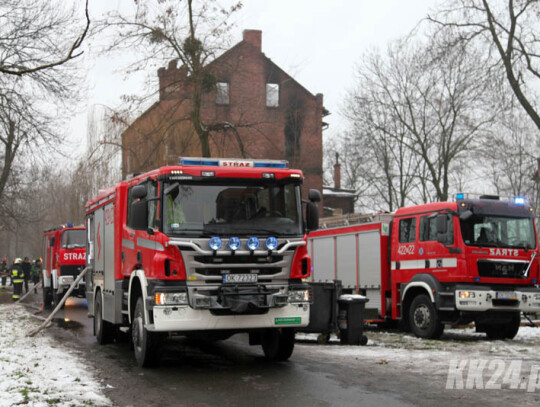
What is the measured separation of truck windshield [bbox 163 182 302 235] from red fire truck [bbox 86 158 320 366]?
0.01 metres

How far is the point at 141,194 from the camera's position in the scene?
9.87 metres

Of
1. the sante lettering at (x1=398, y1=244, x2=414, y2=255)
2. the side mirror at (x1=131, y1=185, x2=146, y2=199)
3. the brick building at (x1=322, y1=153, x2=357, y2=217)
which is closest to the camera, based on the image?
the side mirror at (x1=131, y1=185, x2=146, y2=199)

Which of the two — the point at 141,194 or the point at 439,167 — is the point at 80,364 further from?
the point at 439,167

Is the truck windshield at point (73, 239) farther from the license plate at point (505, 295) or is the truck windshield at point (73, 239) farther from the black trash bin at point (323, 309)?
the license plate at point (505, 295)

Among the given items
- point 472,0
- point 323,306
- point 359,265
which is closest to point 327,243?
point 359,265

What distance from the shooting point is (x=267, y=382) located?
8.95 meters

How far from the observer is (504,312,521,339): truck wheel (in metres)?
14.7

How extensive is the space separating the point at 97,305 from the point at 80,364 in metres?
3.27

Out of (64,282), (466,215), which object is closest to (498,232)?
(466,215)

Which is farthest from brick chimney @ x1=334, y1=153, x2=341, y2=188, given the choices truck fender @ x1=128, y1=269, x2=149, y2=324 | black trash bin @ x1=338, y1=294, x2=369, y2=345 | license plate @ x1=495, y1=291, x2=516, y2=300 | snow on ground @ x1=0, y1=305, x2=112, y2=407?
truck fender @ x1=128, y1=269, x2=149, y2=324

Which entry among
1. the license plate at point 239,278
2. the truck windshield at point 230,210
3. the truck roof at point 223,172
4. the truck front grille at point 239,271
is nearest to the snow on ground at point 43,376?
the truck front grille at point 239,271

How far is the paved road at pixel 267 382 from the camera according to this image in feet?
25.6

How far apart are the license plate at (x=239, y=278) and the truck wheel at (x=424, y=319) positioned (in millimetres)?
6283

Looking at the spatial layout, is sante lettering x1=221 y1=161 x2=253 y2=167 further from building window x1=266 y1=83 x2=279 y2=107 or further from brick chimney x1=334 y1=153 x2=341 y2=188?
brick chimney x1=334 y1=153 x2=341 y2=188
